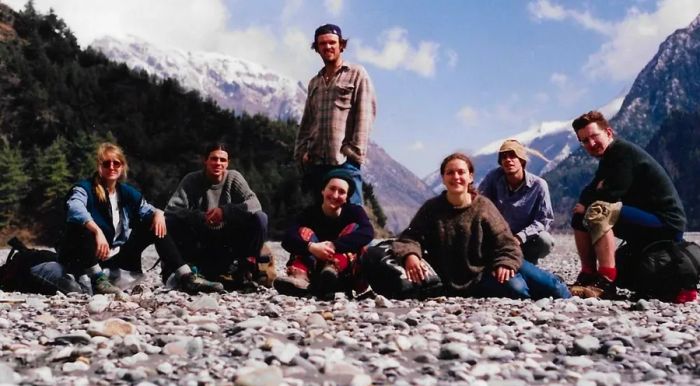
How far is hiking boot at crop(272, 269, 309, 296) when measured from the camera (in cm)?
640

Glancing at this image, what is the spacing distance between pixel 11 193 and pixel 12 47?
18.1 metres

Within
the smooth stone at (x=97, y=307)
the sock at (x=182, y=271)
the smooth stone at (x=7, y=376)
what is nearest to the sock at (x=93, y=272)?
the sock at (x=182, y=271)

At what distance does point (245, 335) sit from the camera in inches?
166

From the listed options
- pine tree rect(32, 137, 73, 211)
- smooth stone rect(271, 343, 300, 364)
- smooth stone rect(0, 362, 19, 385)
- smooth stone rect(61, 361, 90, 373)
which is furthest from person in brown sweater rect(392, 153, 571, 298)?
pine tree rect(32, 137, 73, 211)

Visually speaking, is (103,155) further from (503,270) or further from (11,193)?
(11,193)

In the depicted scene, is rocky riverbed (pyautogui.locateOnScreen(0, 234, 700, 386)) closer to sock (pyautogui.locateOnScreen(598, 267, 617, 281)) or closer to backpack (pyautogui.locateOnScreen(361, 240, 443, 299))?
backpack (pyautogui.locateOnScreen(361, 240, 443, 299))

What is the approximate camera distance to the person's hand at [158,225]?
6762 millimetres

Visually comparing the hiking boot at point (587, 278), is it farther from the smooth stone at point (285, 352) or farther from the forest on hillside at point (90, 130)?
the forest on hillside at point (90, 130)

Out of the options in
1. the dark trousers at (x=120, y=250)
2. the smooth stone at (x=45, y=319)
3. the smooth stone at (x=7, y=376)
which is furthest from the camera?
the dark trousers at (x=120, y=250)

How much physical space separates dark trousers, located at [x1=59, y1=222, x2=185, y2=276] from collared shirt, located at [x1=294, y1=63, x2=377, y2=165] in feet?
5.47

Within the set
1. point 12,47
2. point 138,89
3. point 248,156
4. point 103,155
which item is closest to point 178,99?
point 138,89

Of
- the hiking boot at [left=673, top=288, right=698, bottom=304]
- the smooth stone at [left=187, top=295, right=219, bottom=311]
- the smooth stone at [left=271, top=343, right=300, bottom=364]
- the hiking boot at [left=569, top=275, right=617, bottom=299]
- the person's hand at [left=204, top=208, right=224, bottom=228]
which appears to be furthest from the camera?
the person's hand at [left=204, top=208, right=224, bottom=228]

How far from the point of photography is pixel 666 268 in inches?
250

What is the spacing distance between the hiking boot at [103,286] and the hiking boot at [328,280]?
6.20ft
